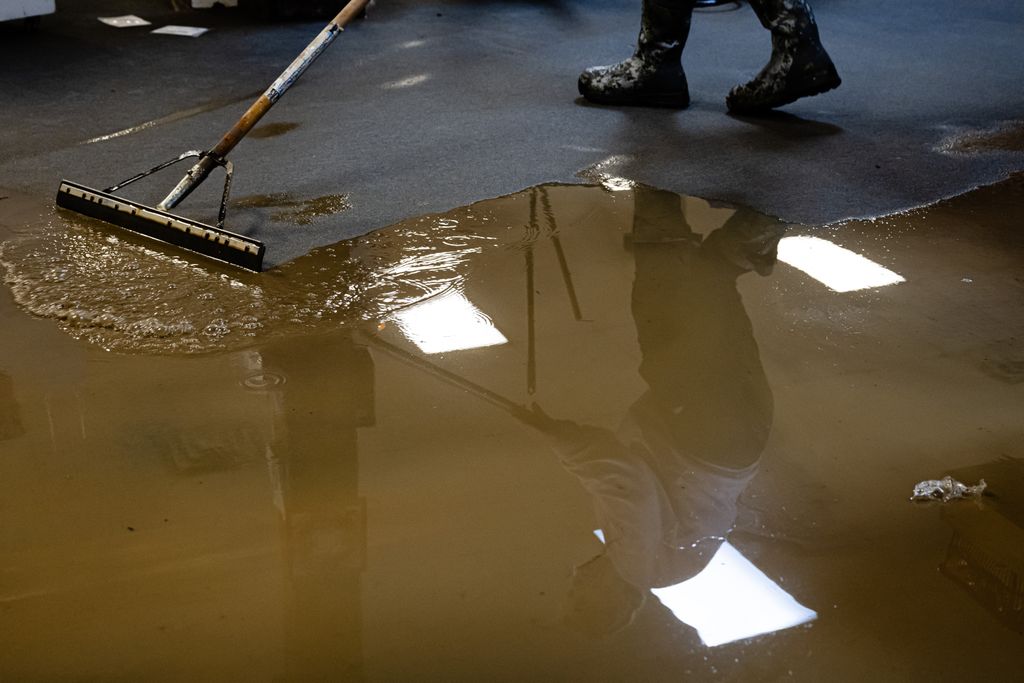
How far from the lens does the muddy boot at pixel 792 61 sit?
10.9 ft

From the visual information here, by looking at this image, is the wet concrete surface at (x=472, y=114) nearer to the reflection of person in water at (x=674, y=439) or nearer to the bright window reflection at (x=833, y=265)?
the bright window reflection at (x=833, y=265)

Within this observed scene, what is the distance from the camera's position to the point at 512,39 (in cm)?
464

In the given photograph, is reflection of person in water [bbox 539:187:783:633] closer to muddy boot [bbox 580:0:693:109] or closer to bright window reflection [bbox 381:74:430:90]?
muddy boot [bbox 580:0:693:109]

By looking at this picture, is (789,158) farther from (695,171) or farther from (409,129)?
(409,129)

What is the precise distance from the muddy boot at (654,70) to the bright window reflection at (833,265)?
4.10ft

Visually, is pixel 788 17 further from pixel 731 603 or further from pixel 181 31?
pixel 181 31

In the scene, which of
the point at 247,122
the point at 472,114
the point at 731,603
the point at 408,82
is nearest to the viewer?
the point at 731,603

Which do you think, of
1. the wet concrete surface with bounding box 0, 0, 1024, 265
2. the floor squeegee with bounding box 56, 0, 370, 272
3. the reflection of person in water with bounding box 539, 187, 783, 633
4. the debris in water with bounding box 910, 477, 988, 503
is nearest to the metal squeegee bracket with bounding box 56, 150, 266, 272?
the floor squeegee with bounding box 56, 0, 370, 272

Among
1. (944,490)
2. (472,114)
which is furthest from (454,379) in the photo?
(472,114)

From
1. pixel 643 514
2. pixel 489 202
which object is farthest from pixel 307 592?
pixel 489 202

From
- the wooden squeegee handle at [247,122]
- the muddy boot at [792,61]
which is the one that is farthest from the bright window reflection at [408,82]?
the muddy boot at [792,61]

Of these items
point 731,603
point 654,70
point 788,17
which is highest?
point 788,17

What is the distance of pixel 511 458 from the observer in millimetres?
1681

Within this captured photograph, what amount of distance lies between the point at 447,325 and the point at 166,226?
78 centimetres
